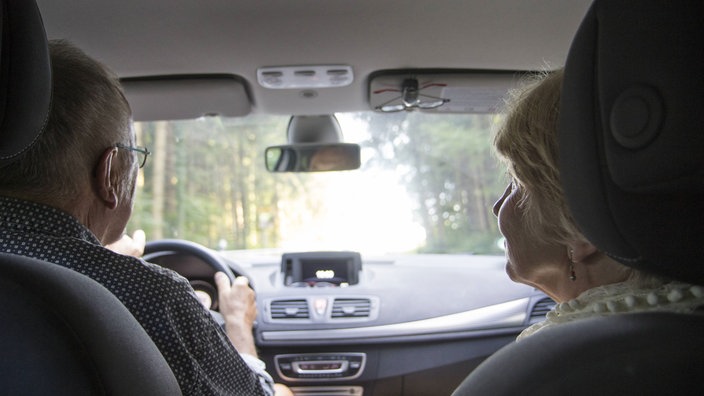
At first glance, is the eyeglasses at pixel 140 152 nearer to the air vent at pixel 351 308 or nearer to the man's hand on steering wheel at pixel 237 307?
the man's hand on steering wheel at pixel 237 307

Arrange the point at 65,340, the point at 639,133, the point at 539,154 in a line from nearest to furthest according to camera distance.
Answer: the point at 639,133, the point at 65,340, the point at 539,154

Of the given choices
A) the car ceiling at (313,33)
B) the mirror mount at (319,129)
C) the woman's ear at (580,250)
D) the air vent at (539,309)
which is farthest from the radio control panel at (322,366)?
the woman's ear at (580,250)

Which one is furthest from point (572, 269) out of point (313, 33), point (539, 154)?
point (313, 33)

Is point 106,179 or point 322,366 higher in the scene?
point 106,179

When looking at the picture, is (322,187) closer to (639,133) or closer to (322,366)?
(322,366)

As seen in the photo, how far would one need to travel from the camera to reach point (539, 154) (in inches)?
61.9

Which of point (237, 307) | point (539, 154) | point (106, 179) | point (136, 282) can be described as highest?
point (539, 154)

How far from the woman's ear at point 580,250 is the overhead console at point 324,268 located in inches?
92.4

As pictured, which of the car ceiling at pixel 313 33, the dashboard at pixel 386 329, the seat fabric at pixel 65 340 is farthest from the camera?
the dashboard at pixel 386 329

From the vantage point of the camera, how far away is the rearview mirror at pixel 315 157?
3.74 m

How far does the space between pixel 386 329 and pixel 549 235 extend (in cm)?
217

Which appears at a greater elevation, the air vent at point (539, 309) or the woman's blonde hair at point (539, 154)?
the woman's blonde hair at point (539, 154)

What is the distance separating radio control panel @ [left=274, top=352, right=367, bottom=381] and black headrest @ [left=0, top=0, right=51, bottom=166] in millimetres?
2564

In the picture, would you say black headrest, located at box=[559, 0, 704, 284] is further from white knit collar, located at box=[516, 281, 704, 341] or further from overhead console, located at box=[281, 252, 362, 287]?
overhead console, located at box=[281, 252, 362, 287]
